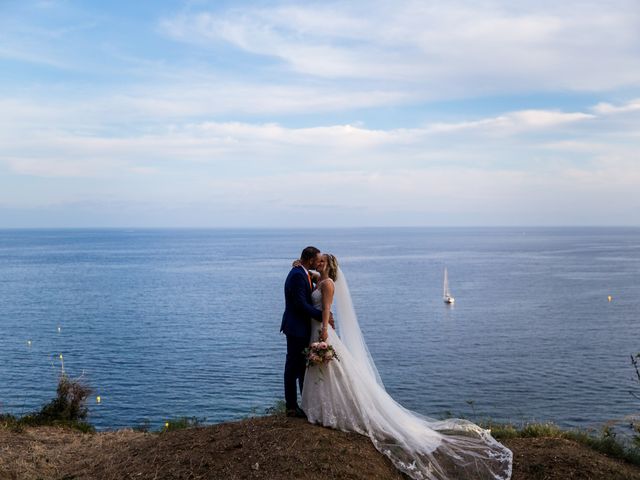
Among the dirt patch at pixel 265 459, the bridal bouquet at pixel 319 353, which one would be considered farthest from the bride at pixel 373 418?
the dirt patch at pixel 265 459

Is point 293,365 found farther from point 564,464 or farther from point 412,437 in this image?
point 564,464

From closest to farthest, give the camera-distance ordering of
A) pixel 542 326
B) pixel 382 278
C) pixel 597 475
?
pixel 597 475, pixel 542 326, pixel 382 278

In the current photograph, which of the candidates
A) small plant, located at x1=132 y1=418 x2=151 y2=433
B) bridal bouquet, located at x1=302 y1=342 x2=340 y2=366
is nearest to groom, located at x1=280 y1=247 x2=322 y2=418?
bridal bouquet, located at x1=302 y1=342 x2=340 y2=366

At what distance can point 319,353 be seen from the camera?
388 inches

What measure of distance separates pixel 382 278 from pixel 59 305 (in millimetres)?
48937

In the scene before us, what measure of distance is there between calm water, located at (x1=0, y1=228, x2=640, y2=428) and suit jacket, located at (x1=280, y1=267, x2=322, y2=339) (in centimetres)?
685

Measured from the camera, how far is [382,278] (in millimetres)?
103062

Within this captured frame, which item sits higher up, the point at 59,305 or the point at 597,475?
the point at 597,475

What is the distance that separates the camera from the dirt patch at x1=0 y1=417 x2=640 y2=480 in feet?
28.7

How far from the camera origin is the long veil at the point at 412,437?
9453mm

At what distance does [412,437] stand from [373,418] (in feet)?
2.17

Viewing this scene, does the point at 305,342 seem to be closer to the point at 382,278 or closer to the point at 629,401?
the point at 629,401

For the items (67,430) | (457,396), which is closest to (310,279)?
(67,430)

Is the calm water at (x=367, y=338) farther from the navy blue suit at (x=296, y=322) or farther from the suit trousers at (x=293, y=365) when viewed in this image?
the navy blue suit at (x=296, y=322)
